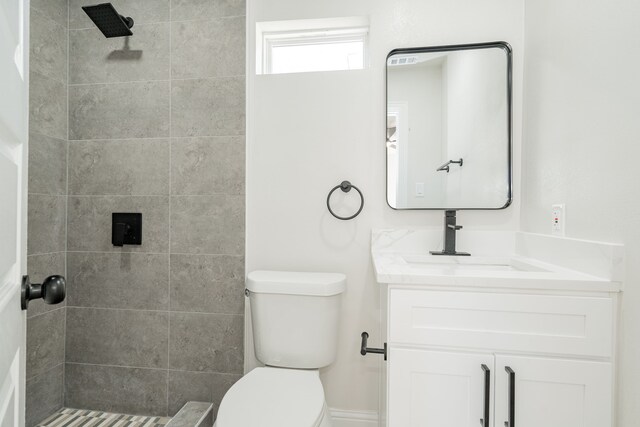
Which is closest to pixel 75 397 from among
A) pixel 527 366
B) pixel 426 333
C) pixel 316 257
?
pixel 316 257

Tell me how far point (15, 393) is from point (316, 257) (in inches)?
42.8

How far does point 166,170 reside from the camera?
1585mm

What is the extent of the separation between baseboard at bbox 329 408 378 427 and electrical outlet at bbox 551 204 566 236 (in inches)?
44.2

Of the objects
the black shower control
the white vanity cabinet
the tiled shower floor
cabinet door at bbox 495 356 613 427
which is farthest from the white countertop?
the tiled shower floor

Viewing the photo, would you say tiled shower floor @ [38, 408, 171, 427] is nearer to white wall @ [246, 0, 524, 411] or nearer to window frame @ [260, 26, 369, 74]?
white wall @ [246, 0, 524, 411]

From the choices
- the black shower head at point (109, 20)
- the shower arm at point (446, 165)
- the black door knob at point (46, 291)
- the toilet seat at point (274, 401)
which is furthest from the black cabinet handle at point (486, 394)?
the black shower head at point (109, 20)

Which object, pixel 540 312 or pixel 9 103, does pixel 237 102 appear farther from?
pixel 540 312

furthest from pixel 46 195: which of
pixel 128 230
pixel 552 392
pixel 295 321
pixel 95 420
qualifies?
pixel 552 392

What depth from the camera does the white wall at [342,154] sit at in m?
1.42

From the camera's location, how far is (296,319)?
1.30 metres

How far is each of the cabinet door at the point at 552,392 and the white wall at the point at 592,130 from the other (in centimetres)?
6

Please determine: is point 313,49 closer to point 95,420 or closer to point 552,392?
point 552,392

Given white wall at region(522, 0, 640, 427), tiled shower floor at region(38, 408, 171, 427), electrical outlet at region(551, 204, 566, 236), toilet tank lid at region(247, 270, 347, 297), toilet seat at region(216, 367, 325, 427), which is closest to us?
white wall at region(522, 0, 640, 427)

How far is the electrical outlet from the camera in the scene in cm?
108
